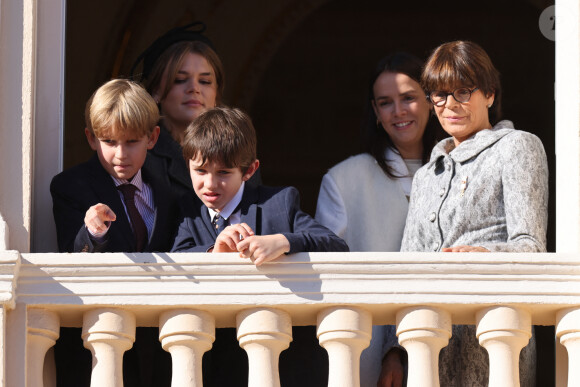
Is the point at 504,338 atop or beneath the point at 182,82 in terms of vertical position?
beneath

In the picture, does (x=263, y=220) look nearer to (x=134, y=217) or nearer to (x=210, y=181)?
(x=210, y=181)

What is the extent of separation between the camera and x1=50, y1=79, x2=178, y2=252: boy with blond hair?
16.6 ft

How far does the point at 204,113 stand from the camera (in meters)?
5.11

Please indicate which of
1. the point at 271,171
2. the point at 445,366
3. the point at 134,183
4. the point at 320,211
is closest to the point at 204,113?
the point at 134,183

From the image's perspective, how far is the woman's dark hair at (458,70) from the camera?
16.8ft

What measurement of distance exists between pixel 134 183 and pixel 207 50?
0.85 metres

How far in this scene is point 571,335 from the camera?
4.61m

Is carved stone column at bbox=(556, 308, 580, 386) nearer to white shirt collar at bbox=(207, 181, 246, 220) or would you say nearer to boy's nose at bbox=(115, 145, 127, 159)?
white shirt collar at bbox=(207, 181, 246, 220)

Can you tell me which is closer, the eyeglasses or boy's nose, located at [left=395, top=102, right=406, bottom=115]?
the eyeglasses

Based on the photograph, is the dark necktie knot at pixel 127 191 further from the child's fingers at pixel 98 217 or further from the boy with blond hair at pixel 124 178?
the child's fingers at pixel 98 217

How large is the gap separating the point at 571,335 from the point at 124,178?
4.90 ft

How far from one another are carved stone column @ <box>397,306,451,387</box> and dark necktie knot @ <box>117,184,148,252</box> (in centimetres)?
93

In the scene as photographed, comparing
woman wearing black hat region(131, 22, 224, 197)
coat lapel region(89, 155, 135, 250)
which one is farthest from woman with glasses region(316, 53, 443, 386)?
coat lapel region(89, 155, 135, 250)

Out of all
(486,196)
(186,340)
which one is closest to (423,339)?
(486,196)
